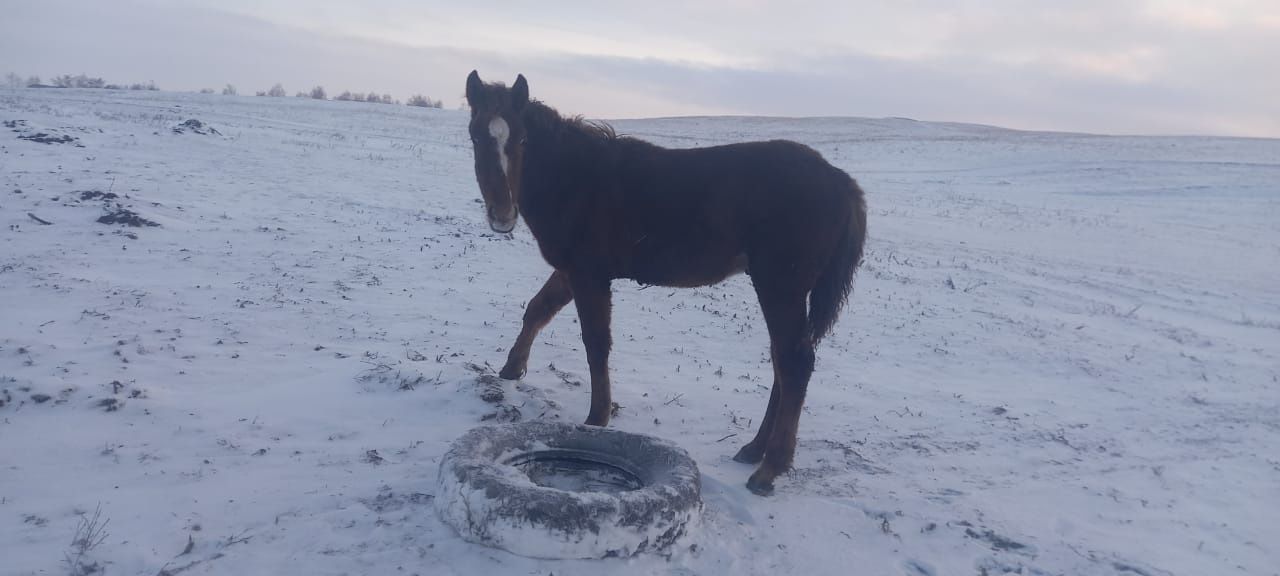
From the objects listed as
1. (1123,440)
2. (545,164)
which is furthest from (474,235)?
(1123,440)

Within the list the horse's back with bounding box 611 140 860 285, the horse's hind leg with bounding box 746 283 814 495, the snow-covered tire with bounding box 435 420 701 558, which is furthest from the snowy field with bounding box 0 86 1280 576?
the horse's back with bounding box 611 140 860 285

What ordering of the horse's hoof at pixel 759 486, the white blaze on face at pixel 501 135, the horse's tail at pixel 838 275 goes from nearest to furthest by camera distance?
the horse's hoof at pixel 759 486 < the white blaze on face at pixel 501 135 < the horse's tail at pixel 838 275

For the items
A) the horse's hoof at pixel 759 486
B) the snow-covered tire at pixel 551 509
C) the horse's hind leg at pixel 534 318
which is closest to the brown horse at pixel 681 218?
the horse's hoof at pixel 759 486

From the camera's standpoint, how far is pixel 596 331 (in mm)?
5348

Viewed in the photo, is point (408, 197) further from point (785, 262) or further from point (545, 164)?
point (785, 262)

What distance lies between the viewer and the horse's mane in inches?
210

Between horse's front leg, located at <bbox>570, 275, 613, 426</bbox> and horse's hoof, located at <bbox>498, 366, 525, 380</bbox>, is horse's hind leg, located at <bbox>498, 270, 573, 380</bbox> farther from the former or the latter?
horse's front leg, located at <bbox>570, 275, 613, 426</bbox>

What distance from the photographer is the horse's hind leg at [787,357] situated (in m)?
4.89

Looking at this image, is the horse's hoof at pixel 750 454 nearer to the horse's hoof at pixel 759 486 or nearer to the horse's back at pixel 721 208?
the horse's hoof at pixel 759 486

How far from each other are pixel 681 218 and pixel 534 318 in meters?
1.75

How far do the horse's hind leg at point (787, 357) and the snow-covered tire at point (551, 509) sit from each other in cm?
79

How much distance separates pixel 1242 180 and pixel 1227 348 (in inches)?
937

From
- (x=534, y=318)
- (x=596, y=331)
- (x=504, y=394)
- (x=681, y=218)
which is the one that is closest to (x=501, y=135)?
(x=681, y=218)

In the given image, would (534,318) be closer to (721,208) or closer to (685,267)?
(685,267)
